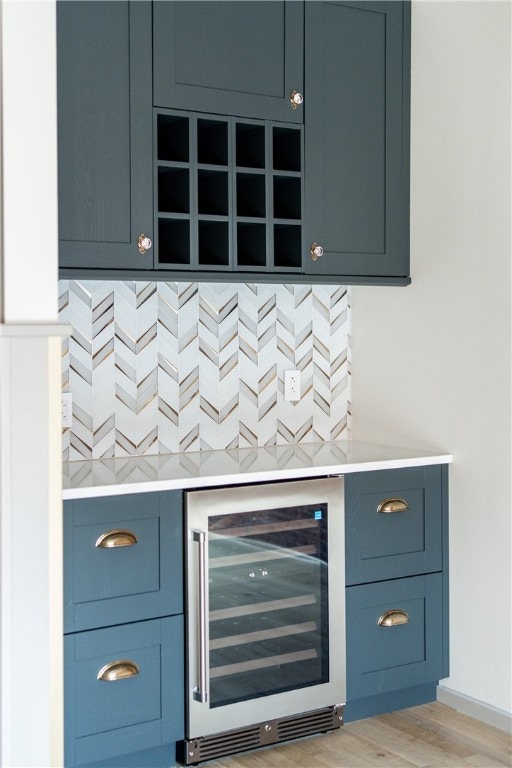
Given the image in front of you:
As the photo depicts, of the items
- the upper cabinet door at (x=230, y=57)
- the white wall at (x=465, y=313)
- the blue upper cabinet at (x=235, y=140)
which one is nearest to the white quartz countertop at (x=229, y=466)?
the white wall at (x=465, y=313)

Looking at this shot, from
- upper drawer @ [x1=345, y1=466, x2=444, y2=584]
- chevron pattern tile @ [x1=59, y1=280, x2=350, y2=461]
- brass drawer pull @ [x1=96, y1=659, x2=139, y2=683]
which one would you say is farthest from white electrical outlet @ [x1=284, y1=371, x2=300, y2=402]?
brass drawer pull @ [x1=96, y1=659, x2=139, y2=683]

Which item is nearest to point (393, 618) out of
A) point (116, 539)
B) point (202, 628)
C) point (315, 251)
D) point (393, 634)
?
point (393, 634)

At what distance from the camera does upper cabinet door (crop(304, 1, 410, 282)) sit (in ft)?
10.9

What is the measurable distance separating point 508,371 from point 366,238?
698 millimetres

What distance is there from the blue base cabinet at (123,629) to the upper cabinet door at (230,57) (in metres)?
1.24

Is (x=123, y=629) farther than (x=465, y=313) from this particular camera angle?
No

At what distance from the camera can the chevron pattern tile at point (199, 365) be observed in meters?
3.27

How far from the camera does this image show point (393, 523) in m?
3.24

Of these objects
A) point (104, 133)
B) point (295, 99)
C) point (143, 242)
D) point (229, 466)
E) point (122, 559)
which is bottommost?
point (122, 559)

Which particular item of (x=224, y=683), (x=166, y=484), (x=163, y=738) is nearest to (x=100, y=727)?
(x=163, y=738)

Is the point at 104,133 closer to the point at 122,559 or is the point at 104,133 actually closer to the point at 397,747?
the point at 122,559

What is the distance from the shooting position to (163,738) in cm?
283

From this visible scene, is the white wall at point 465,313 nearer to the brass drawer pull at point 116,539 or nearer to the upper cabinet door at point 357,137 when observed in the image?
the upper cabinet door at point 357,137

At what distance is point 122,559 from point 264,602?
49 cm
